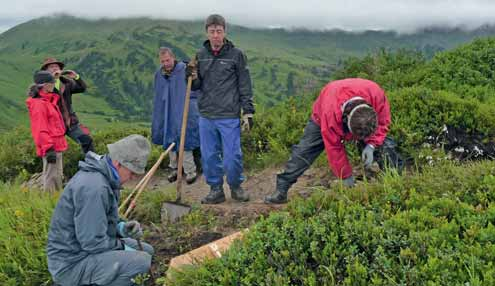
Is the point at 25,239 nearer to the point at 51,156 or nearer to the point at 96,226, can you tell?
the point at 96,226

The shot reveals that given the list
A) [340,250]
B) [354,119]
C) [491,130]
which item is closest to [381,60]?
[491,130]

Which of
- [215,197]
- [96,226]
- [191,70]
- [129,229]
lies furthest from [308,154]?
[96,226]

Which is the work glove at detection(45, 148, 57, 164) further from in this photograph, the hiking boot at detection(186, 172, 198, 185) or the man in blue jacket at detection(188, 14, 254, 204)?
the man in blue jacket at detection(188, 14, 254, 204)

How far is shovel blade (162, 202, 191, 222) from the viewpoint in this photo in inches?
228

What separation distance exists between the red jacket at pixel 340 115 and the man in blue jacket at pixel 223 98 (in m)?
1.49

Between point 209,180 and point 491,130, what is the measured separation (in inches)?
166

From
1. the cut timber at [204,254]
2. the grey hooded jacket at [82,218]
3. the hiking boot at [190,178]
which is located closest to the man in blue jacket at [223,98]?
the hiking boot at [190,178]

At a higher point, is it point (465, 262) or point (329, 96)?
point (329, 96)

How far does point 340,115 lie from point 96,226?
2634mm

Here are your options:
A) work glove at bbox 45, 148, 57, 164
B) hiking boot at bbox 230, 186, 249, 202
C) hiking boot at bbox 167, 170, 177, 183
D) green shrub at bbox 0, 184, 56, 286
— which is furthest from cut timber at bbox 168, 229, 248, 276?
hiking boot at bbox 167, 170, 177, 183

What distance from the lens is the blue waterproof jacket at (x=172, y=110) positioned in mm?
7703

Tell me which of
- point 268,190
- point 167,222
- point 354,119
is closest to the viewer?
point 354,119

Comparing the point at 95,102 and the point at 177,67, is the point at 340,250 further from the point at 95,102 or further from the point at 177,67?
the point at 95,102

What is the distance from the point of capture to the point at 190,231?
5266 mm
